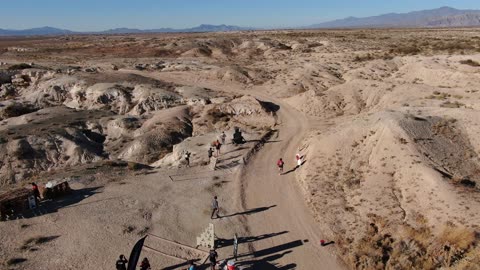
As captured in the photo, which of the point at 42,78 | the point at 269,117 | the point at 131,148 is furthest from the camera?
the point at 42,78

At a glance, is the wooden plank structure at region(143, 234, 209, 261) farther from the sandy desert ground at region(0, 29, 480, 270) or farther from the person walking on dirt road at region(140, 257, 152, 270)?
the person walking on dirt road at region(140, 257, 152, 270)

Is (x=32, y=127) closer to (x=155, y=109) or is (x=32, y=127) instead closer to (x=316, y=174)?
(x=155, y=109)

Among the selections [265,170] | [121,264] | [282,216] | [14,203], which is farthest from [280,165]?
[14,203]

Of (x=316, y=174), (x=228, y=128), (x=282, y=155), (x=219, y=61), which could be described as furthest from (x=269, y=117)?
(x=219, y=61)

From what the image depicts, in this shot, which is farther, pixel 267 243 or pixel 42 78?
pixel 42 78

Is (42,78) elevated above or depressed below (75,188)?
above

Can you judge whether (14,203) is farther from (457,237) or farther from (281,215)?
(457,237)

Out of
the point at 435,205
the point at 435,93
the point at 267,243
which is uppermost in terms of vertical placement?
the point at 435,93
